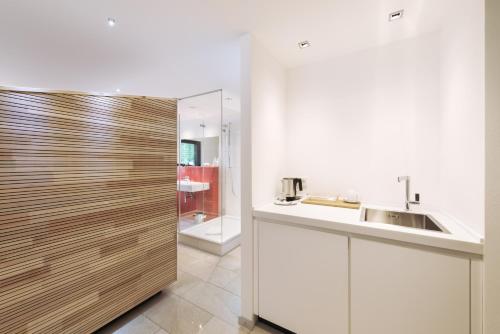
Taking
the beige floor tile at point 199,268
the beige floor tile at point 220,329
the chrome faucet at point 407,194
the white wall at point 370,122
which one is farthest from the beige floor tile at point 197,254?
the chrome faucet at point 407,194

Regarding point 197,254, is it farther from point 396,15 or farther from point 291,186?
point 396,15

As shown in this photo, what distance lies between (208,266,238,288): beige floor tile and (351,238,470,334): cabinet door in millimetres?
1410

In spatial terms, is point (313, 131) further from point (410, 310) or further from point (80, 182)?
point (80, 182)

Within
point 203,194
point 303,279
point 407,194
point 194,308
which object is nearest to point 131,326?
point 194,308

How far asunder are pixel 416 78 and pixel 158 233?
2828mm

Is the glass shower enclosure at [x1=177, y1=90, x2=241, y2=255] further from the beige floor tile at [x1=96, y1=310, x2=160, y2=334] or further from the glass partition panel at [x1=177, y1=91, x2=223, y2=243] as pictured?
the beige floor tile at [x1=96, y1=310, x2=160, y2=334]

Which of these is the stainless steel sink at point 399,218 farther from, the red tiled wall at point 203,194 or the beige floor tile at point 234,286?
the red tiled wall at point 203,194

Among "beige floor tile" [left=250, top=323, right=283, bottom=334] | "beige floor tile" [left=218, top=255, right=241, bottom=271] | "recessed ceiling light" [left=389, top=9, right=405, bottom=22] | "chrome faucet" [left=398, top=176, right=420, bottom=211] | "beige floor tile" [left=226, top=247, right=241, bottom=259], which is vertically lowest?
"beige floor tile" [left=250, top=323, right=283, bottom=334]

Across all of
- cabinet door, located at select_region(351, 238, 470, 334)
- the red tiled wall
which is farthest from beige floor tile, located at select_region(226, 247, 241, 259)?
cabinet door, located at select_region(351, 238, 470, 334)

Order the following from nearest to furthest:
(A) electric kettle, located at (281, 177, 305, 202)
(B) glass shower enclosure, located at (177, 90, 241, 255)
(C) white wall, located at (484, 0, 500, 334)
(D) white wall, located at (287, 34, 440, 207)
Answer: (C) white wall, located at (484, 0, 500, 334), (D) white wall, located at (287, 34, 440, 207), (A) electric kettle, located at (281, 177, 305, 202), (B) glass shower enclosure, located at (177, 90, 241, 255)

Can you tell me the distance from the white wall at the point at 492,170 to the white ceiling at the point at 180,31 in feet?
2.35

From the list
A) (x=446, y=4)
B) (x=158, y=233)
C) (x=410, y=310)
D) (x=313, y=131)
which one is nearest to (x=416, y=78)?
(x=446, y=4)

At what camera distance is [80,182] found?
1.41m

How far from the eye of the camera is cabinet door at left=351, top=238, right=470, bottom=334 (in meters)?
1.04
